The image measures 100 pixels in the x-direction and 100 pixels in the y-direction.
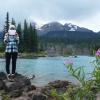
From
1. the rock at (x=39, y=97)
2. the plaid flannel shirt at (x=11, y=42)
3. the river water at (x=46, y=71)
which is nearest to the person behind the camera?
the rock at (x=39, y=97)

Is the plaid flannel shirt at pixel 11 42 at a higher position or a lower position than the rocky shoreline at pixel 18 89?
higher

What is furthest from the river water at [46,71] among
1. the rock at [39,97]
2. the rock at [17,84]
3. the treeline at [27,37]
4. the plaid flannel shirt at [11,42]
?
the treeline at [27,37]

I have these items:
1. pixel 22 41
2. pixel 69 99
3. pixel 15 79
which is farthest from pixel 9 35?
pixel 22 41

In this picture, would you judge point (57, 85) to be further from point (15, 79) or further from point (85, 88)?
point (85, 88)

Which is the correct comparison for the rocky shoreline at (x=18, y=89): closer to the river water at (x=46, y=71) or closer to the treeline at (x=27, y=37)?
the river water at (x=46, y=71)

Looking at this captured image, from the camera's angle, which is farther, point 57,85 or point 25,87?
point 57,85

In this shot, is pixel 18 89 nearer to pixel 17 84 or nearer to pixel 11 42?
pixel 17 84

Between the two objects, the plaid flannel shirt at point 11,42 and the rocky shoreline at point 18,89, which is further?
the plaid flannel shirt at point 11,42

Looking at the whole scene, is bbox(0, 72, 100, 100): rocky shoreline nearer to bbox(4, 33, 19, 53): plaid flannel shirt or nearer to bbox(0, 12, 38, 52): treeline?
bbox(4, 33, 19, 53): plaid flannel shirt

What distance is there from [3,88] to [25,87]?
0.93 m

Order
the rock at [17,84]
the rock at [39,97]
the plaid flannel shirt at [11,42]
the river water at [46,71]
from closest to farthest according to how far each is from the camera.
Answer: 1. the rock at [39,97]
2. the rock at [17,84]
3. the plaid flannel shirt at [11,42]
4. the river water at [46,71]

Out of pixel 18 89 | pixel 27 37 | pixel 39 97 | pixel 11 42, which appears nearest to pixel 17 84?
pixel 18 89

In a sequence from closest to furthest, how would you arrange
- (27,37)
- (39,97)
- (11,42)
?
1. (39,97)
2. (11,42)
3. (27,37)

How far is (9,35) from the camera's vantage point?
16078mm
